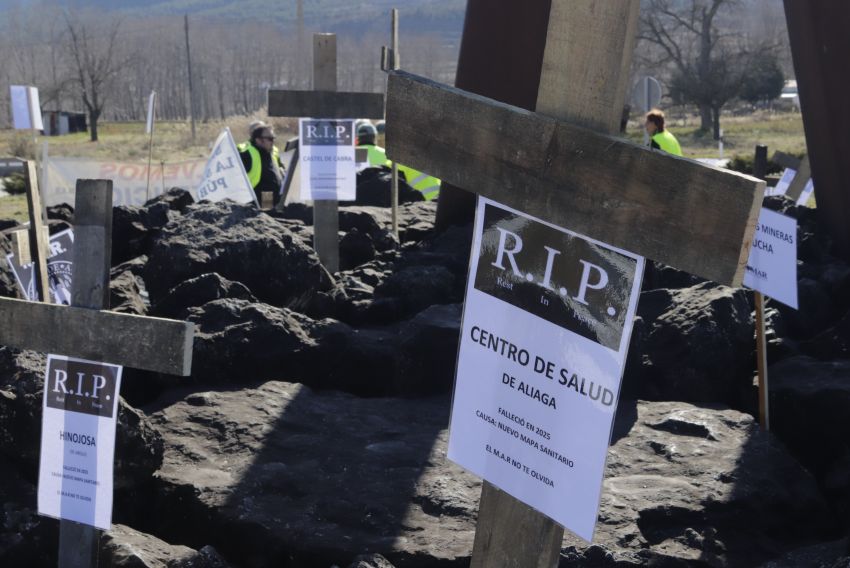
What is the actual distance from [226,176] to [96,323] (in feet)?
25.6

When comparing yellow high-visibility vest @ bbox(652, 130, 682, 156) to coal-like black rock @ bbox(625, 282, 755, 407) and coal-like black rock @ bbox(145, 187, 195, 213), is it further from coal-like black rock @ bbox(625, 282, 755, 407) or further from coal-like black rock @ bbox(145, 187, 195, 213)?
coal-like black rock @ bbox(625, 282, 755, 407)

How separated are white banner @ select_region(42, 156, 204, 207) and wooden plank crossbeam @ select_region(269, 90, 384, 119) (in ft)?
21.3

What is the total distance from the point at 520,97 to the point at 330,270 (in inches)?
82.9

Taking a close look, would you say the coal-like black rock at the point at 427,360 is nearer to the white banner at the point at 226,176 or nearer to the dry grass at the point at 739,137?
the white banner at the point at 226,176

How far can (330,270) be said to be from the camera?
339 inches

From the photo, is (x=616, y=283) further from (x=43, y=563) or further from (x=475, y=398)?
(x=43, y=563)

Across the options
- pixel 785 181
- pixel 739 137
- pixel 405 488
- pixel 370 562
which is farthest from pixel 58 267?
pixel 739 137

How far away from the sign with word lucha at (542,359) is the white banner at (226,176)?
8548mm

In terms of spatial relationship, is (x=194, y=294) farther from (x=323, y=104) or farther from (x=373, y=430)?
(x=323, y=104)

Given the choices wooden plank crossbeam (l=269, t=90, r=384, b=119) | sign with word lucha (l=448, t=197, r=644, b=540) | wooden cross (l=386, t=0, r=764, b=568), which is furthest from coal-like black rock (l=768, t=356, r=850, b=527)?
wooden plank crossbeam (l=269, t=90, r=384, b=119)

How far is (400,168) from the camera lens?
13.0 meters

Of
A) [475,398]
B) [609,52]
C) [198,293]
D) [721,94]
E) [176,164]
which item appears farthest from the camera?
[721,94]

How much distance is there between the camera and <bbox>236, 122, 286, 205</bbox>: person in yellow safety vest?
473 inches

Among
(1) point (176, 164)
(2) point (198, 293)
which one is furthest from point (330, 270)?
(1) point (176, 164)
